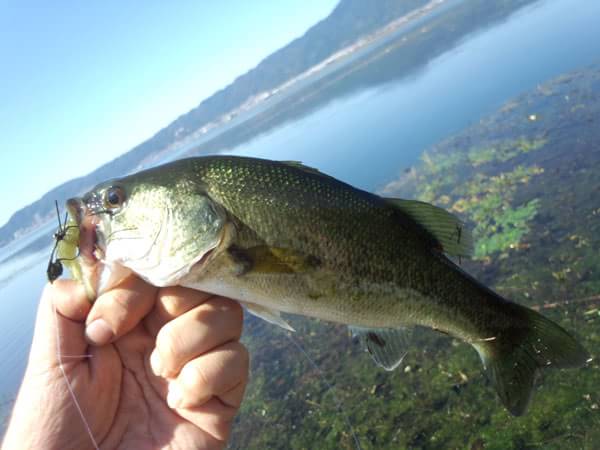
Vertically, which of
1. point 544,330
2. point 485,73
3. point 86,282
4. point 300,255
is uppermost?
point 86,282

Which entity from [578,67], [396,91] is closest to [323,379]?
[578,67]

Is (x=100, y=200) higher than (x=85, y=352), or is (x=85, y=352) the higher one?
(x=100, y=200)

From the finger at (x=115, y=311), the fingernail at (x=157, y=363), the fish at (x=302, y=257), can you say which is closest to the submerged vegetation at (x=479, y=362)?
the fish at (x=302, y=257)

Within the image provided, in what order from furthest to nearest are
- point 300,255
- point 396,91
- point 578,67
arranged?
1. point 396,91
2. point 578,67
3. point 300,255

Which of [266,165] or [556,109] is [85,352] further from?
[556,109]

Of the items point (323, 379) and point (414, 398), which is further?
point (323, 379)

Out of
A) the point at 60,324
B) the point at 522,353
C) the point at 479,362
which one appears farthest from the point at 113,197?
the point at 479,362

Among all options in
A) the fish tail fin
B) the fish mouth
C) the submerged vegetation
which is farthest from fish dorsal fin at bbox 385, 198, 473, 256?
the submerged vegetation
